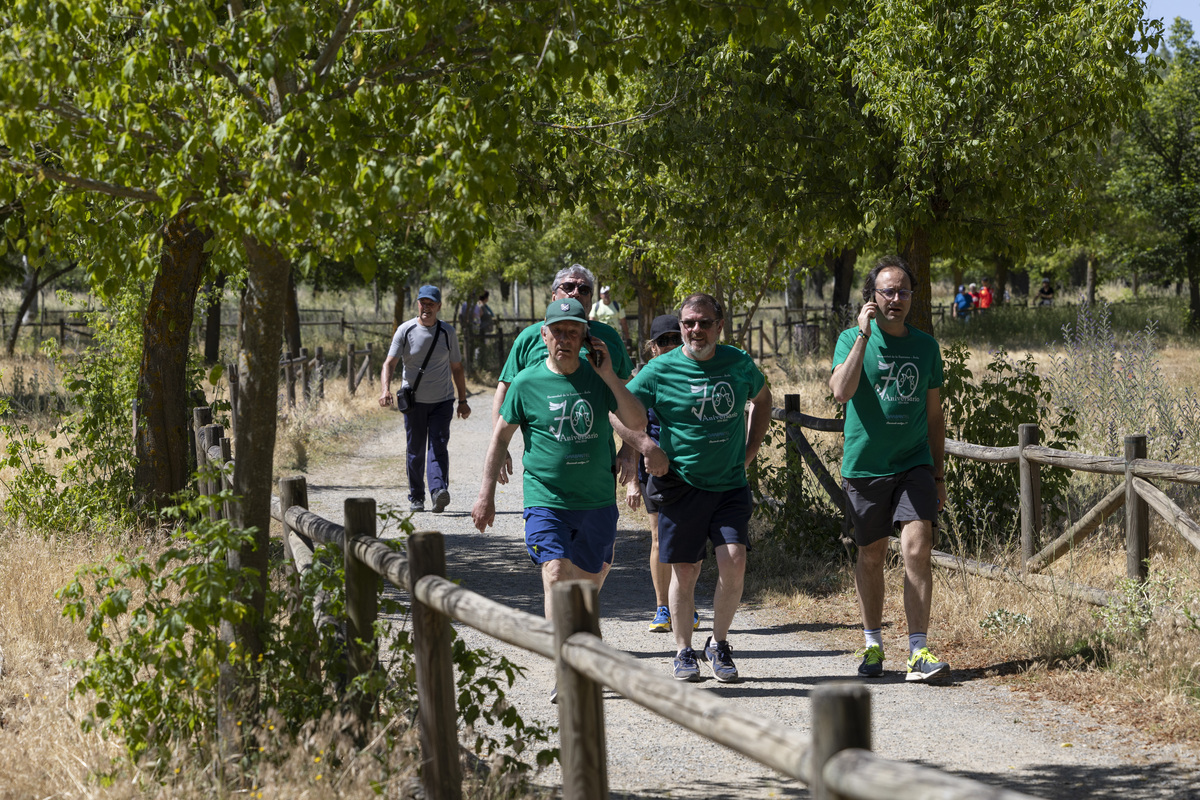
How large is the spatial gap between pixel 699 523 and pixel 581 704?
2757 mm

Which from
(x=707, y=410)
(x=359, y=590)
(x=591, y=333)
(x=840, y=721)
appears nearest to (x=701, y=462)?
(x=707, y=410)

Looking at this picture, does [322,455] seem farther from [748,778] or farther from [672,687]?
[672,687]

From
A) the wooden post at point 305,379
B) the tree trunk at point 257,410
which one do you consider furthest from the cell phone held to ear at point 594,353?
the wooden post at point 305,379

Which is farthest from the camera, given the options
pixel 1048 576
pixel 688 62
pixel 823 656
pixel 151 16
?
pixel 688 62

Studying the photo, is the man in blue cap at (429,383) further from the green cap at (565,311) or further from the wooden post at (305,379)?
the wooden post at (305,379)

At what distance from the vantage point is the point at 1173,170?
27.8 m

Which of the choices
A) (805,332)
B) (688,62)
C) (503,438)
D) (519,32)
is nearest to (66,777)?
(503,438)

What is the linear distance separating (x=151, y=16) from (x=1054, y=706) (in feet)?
15.8

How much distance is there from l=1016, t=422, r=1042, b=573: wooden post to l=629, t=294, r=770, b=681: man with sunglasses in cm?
212

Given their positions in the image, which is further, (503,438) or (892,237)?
(892,237)

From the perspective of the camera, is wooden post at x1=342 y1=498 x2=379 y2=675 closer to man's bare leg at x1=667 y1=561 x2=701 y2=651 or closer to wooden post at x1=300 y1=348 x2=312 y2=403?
man's bare leg at x1=667 y1=561 x2=701 y2=651

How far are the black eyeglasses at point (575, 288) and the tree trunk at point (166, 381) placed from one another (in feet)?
10.6

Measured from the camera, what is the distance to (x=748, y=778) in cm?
459

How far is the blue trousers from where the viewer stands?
33.2 ft
